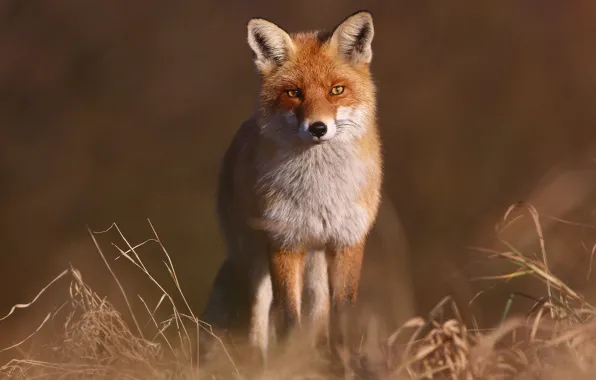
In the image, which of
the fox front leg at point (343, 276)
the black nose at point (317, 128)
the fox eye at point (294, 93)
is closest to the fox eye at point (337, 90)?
the fox eye at point (294, 93)

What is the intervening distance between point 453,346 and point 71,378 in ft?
4.61

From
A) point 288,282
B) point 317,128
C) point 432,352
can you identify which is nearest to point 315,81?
point 317,128

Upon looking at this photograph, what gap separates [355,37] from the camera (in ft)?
13.3

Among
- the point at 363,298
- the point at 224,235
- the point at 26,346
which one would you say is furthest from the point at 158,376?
the point at 224,235

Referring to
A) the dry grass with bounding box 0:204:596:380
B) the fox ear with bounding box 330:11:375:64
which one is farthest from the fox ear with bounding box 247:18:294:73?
the dry grass with bounding box 0:204:596:380

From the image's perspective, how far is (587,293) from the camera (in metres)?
2.83

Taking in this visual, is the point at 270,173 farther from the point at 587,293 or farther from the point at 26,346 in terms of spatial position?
the point at 587,293

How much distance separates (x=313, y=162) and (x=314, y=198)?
0.56 ft

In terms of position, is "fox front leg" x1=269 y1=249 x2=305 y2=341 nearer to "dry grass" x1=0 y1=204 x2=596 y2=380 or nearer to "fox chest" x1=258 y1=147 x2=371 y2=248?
"fox chest" x1=258 y1=147 x2=371 y2=248

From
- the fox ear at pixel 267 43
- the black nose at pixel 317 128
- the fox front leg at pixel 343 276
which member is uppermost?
the fox ear at pixel 267 43

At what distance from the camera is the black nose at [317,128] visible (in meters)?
3.68

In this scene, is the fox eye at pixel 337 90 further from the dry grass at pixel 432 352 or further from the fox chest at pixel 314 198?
the dry grass at pixel 432 352

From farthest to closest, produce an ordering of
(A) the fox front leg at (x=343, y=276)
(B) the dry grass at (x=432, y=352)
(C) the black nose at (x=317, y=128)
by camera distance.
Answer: (A) the fox front leg at (x=343, y=276) < (C) the black nose at (x=317, y=128) < (B) the dry grass at (x=432, y=352)

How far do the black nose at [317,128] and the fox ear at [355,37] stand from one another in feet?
1.70
